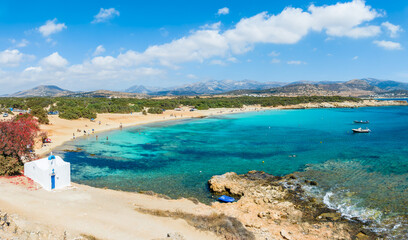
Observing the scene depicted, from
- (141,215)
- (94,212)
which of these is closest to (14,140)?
(94,212)

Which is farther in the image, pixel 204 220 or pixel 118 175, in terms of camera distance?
pixel 118 175

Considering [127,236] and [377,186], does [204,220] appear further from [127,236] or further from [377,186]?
[377,186]

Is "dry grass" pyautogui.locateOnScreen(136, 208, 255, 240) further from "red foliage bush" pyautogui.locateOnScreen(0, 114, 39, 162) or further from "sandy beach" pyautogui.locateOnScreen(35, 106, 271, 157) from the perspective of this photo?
"sandy beach" pyautogui.locateOnScreen(35, 106, 271, 157)

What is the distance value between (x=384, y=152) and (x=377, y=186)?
14.5 m

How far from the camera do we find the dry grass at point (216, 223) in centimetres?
1318

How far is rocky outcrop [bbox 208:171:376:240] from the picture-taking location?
46.4 feet

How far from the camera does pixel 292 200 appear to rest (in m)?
18.5

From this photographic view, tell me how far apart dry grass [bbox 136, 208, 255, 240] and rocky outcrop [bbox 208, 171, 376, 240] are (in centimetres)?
86

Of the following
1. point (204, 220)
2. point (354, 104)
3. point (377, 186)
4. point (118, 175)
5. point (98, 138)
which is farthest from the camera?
point (354, 104)

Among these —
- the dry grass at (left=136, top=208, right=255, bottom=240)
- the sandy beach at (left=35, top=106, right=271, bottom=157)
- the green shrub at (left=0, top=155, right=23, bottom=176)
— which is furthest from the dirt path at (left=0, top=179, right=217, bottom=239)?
the sandy beach at (left=35, top=106, right=271, bottom=157)

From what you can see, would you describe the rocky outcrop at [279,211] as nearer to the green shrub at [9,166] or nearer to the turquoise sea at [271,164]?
the turquoise sea at [271,164]

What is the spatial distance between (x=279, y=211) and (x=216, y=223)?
4966 millimetres

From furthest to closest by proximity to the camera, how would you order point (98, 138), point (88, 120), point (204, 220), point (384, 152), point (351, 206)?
point (88, 120), point (98, 138), point (384, 152), point (351, 206), point (204, 220)

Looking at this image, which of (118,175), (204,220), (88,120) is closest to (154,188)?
(118,175)
